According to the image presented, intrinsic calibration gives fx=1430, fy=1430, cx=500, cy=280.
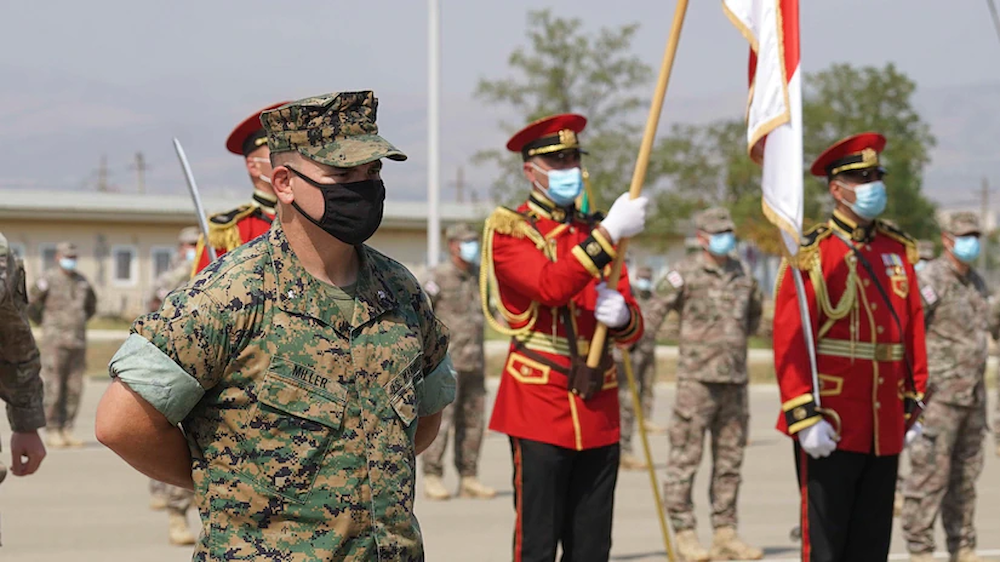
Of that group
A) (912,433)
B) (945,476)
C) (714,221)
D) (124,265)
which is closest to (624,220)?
(912,433)

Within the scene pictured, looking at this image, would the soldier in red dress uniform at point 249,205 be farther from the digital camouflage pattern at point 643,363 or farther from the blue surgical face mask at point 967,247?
the blue surgical face mask at point 967,247

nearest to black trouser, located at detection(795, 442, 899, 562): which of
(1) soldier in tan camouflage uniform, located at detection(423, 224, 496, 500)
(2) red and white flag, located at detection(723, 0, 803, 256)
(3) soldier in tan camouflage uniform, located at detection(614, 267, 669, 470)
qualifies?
(2) red and white flag, located at detection(723, 0, 803, 256)

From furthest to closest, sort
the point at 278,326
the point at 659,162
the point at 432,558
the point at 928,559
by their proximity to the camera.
Answer: the point at 659,162 → the point at 432,558 → the point at 928,559 → the point at 278,326

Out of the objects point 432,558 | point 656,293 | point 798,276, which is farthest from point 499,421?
point 656,293

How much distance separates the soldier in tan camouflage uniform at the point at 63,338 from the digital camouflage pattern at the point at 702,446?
8313 mm

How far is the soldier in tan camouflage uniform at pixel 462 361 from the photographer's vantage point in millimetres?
12188

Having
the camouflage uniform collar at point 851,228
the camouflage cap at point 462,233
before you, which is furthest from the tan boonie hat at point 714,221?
the camouflage uniform collar at point 851,228

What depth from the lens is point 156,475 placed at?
356 centimetres

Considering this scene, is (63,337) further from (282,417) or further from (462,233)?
(282,417)

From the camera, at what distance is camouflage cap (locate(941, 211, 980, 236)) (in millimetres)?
9680

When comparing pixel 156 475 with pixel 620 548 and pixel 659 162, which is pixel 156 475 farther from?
pixel 659 162

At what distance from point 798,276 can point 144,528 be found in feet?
19.8

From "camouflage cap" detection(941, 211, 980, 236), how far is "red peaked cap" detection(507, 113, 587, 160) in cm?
401

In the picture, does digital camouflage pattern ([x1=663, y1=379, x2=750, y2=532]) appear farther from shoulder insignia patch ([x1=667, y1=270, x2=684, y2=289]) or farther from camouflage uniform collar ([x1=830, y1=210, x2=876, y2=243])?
camouflage uniform collar ([x1=830, y1=210, x2=876, y2=243])
